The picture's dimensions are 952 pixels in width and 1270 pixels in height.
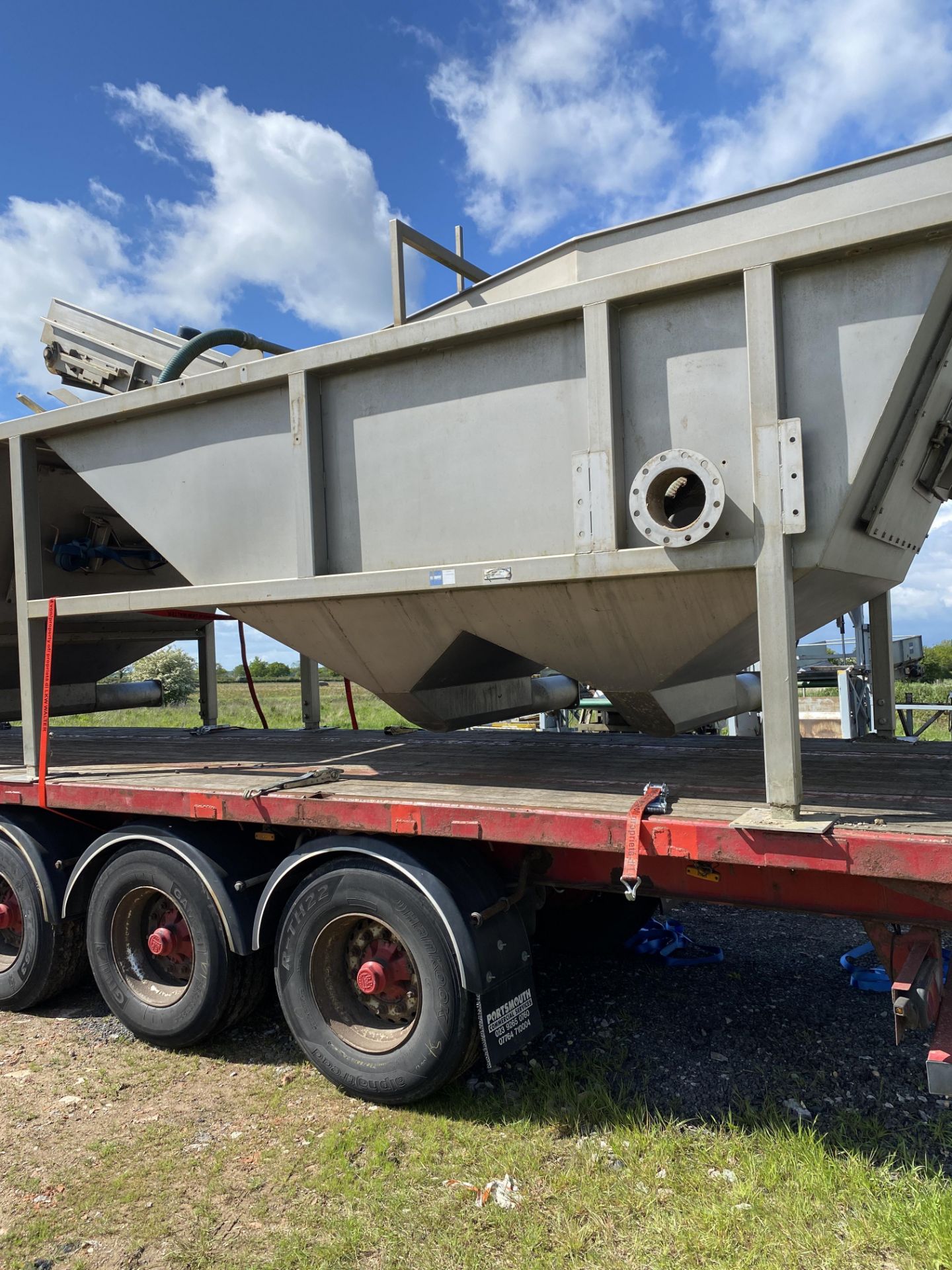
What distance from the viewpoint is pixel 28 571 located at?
213 inches

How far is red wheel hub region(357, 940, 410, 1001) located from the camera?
13.1 feet

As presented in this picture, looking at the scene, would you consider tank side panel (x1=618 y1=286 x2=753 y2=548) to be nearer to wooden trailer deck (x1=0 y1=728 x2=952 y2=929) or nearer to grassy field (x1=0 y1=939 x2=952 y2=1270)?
wooden trailer deck (x1=0 y1=728 x2=952 y2=929)

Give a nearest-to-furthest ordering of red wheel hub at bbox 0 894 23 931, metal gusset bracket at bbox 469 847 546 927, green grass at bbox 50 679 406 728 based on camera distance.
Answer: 1. metal gusset bracket at bbox 469 847 546 927
2. red wheel hub at bbox 0 894 23 931
3. green grass at bbox 50 679 406 728

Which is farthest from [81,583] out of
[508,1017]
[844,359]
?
[844,359]

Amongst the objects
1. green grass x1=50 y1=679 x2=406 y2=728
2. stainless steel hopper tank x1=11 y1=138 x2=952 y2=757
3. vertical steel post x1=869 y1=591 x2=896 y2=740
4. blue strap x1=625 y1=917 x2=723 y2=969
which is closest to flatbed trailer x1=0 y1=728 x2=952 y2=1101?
vertical steel post x1=869 y1=591 x2=896 y2=740

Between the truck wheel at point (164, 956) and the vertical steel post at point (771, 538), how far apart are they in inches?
110

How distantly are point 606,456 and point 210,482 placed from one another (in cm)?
220

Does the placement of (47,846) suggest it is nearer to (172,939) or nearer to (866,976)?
(172,939)

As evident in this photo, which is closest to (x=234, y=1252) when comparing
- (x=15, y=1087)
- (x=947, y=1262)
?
(x=15, y=1087)

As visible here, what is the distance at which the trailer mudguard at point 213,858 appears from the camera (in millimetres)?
4398

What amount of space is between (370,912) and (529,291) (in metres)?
2.84

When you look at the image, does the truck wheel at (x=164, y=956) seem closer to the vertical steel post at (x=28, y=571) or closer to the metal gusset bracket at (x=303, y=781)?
the metal gusset bracket at (x=303, y=781)

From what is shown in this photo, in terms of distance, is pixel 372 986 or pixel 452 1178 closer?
pixel 452 1178

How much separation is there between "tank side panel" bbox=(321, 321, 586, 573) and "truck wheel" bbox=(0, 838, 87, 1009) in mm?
2634
